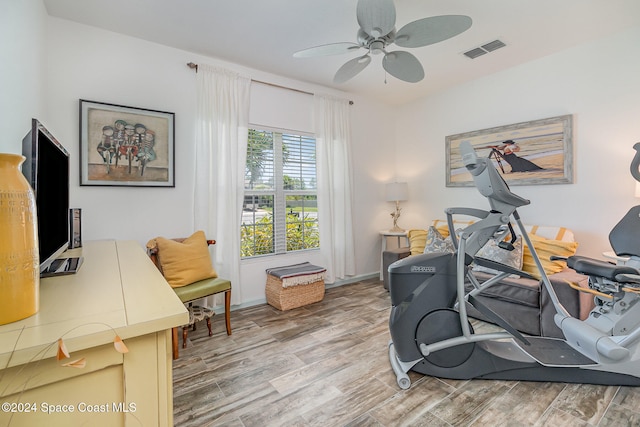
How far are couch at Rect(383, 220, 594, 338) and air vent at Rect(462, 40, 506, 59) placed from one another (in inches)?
75.2

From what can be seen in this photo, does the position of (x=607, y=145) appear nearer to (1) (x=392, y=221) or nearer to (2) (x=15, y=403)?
(1) (x=392, y=221)

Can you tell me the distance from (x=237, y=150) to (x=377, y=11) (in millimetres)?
2032

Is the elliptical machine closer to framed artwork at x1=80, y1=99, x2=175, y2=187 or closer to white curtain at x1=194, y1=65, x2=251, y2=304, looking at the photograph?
white curtain at x1=194, y1=65, x2=251, y2=304

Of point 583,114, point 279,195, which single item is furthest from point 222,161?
point 583,114

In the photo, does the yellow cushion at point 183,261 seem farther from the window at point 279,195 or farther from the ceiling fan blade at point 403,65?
the ceiling fan blade at point 403,65

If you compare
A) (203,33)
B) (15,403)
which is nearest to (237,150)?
(203,33)

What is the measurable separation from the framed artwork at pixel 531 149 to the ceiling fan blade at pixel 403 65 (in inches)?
69.6

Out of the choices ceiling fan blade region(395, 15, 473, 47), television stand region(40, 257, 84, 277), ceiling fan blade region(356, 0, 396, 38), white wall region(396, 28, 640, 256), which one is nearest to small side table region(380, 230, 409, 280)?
white wall region(396, 28, 640, 256)

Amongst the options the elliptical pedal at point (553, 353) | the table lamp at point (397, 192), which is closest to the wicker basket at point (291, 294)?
the table lamp at point (397, 192)

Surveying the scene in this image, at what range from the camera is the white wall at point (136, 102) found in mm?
2502

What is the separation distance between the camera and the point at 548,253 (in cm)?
278

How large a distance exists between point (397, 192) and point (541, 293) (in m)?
2.28

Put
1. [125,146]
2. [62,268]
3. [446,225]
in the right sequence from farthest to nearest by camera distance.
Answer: [446,225] < [125,146] < [62,268]

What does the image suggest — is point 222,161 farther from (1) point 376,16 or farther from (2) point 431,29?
(2) point 431,29
